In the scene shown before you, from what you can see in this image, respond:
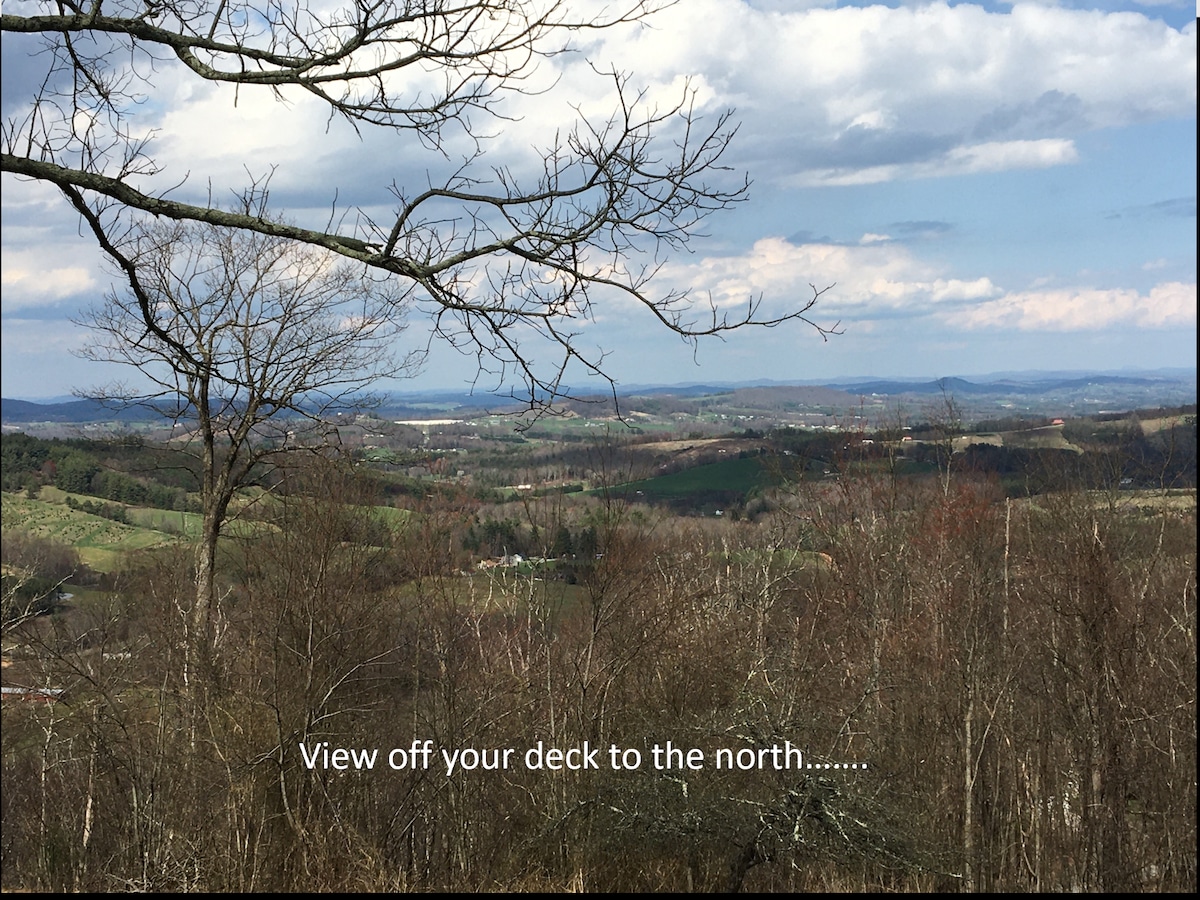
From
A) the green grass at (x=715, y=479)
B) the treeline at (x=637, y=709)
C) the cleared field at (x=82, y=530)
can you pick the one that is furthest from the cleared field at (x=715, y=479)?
the cleared field at (x=82, y=530)

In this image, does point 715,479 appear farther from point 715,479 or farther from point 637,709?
point 637,709

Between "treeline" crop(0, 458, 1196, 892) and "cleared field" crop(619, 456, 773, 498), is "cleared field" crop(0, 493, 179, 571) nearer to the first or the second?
"treeline" crop(0, 458, 1196, 892)

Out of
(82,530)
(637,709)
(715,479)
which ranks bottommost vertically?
(82,530)

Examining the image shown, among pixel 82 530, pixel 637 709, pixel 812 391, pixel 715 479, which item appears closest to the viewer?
pixel 637 709

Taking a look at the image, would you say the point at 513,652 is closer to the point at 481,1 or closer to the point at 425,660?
the point at 425,660

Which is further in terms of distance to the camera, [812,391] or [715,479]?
[812,391]

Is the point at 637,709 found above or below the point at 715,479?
below

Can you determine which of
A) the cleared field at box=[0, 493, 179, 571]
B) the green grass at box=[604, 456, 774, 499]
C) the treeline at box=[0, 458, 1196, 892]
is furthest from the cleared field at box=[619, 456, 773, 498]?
the cleared field at box=[0, 493, 179, 571]

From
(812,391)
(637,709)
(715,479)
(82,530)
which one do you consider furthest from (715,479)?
(812,391)
